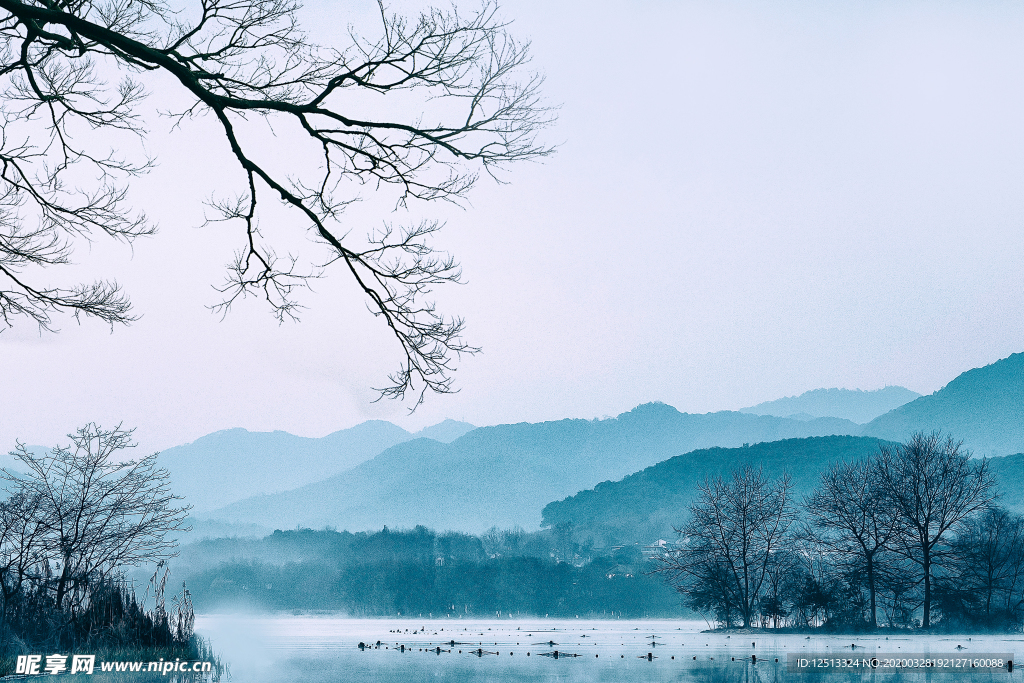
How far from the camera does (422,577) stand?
261 ft

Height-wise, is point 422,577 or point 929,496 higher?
point 929,496

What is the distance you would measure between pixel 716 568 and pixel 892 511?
7191 mm

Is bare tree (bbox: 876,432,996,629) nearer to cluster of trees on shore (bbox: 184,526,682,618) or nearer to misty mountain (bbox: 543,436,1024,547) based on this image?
cluster of trees on shore (bbox: 184,526,682,618)

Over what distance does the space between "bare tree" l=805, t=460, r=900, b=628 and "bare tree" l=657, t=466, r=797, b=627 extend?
5.13 ft

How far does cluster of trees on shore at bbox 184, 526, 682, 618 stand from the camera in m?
74.4

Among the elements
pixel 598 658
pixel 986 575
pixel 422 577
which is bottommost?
pixel 422 577

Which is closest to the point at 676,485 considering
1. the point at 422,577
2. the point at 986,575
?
the point at 422,577

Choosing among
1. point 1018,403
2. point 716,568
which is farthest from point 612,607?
point 1018,403

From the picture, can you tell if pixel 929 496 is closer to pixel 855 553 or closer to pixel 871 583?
pixel 855 553

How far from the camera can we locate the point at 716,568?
1446 inches

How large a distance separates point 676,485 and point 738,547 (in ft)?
316

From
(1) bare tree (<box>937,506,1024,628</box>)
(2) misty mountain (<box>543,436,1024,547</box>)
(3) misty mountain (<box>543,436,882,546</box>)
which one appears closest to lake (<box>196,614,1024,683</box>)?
(1) bare tree (<box>937,506,1024,628</box>)

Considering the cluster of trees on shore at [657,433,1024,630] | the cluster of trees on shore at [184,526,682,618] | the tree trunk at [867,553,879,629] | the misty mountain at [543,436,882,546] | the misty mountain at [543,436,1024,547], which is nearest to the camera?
the tree trunk at [867,553,879,629]

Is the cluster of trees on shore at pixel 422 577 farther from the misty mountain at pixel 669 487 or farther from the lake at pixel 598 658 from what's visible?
the lake at pixel 598 658
